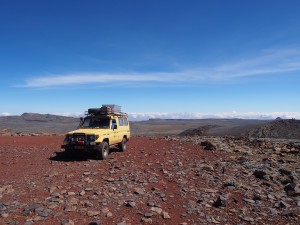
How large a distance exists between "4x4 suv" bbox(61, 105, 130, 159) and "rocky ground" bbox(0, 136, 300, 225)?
68 centimetres

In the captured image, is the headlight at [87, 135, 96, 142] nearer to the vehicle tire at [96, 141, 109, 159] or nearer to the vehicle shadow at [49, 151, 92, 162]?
the vehicle tire at [96, 141, 109, 159]

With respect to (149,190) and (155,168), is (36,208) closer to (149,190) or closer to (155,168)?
(149,190)

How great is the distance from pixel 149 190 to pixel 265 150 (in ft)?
44.0

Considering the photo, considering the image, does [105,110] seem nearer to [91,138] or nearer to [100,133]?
[100,133]

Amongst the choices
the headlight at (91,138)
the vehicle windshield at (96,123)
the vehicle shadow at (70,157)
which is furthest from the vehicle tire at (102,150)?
the vehicle windshield at (96,123)

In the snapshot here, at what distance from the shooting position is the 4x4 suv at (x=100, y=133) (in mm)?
15594

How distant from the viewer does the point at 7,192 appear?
9664 millimetres

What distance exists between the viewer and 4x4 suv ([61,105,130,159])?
51.2 ft

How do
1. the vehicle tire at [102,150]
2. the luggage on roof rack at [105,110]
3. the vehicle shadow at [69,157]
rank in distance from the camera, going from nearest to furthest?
the vehicle tire at [102,150] < the vehicle shadow at [69,157] < the luggage on roof rack at [105,110]

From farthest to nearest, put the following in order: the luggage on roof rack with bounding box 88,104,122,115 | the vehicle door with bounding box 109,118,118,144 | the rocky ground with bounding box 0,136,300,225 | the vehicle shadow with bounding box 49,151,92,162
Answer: the luggage on roof rack with bounding box 88,104,122,115 → the vehicle door with bounding box 109,118,118,144 → the vehicle shadow with bounding box 49,151,92,162 → the rocky ground with bounding box 0,136,300,225

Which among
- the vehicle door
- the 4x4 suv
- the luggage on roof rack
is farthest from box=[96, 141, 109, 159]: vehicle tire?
the luggage on roof rack

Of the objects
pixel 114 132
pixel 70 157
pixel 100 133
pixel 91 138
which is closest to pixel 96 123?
pixel 114 132

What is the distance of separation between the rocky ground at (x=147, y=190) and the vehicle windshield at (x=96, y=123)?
1803 millimetres

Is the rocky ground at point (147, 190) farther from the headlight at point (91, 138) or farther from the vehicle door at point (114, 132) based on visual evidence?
the headlight at point (91, 138)
